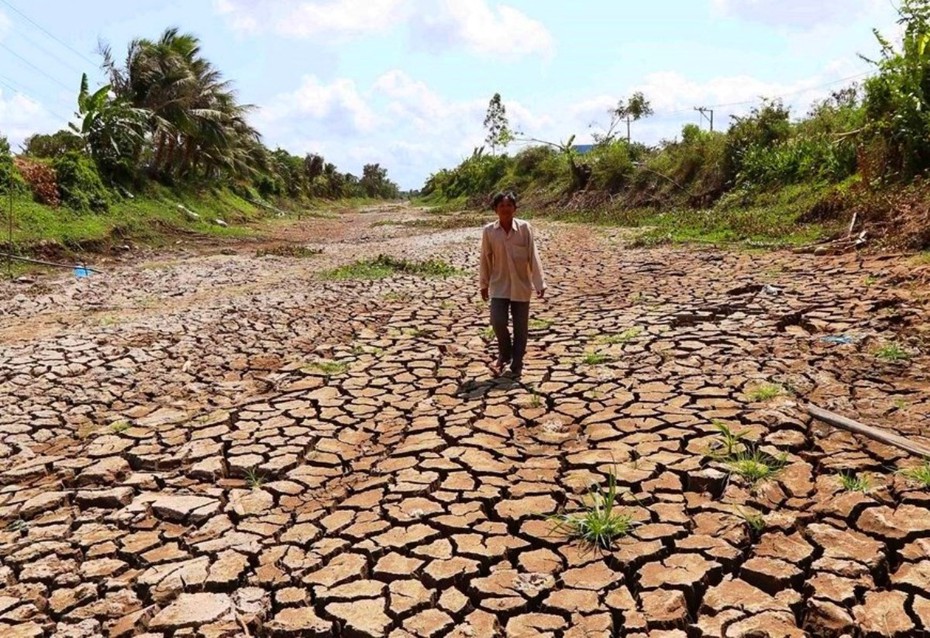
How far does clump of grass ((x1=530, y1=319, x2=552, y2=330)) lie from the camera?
21.5 ft

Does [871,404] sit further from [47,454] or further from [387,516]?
[47,454]

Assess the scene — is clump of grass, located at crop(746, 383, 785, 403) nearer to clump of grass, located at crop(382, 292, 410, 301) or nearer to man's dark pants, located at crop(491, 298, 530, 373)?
man's dark pants, located at crop(491, 298, 530, 373)

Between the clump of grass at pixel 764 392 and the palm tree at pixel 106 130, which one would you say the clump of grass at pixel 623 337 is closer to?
the clump of grass at pixel 764 392

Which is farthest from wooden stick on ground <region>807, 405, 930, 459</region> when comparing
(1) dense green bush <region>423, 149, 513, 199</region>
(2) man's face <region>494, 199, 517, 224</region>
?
(1) dense green bush <region>423, 149, 513, 199</region>

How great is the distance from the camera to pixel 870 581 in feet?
8.13

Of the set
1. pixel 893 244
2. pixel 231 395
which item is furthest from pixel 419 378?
pixel 893 244

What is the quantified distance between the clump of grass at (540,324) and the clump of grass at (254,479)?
3363mm

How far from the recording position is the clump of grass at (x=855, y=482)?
9.98 feet

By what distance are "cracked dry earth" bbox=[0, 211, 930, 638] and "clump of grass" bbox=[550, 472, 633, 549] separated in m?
0.05

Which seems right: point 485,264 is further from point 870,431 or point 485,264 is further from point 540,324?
point 870,431

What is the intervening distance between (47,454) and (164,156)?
71.6 feet

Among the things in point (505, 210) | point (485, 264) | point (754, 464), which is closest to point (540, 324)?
point (485, 264)

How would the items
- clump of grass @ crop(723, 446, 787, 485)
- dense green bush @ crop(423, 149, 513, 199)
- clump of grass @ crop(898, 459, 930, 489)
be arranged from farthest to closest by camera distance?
dense green bush @ crop(423, 149, 513, 199) < clump of grass @ crop(723, 446, 787, 485) < clump of grass @ crop(898, 459, 930, 489)

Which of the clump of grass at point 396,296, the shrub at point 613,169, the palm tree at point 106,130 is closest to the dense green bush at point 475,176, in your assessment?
the shrub at point 613,169
